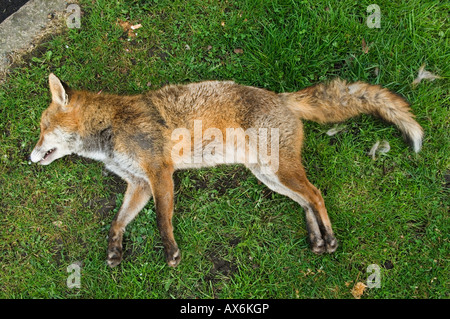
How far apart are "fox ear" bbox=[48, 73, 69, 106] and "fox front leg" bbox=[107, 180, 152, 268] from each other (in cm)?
124

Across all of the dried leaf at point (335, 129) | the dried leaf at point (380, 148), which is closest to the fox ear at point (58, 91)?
the dried leaf at point (335, 129)

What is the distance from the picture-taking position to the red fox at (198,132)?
3623 millimetres

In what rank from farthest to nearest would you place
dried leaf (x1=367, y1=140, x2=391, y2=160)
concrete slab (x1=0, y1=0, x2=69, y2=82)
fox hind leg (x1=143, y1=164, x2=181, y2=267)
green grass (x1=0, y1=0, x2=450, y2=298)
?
concrete slab (x1=0, y1=0, x2=69, y2=82), dried leaf (x1=367, y1=140, x2=391, y2=160), green grass (x1=0, y1=0, x2=450, y2=298), fox hind leg (x1=143, y1=164, x2=181, y2=267)

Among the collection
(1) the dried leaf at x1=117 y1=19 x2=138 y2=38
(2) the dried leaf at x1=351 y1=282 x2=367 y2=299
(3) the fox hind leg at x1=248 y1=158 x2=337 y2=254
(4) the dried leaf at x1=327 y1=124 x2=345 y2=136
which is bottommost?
(2) the dried leaf at x1=351 y1=282 x2=367 y2=299

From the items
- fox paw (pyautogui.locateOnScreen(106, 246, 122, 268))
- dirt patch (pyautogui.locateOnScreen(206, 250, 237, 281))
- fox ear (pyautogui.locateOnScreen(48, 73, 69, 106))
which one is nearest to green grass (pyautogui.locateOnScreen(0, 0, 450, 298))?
dirt patch (pyautogui.locateOnScreen(206, 250, 237, 281))

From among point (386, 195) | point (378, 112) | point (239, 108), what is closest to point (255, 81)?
point (239, 108)

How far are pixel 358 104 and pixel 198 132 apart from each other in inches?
75.3

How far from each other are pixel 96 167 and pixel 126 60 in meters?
1.59

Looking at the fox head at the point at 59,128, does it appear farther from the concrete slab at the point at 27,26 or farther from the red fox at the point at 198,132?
the concrete slab at the point at 27,26

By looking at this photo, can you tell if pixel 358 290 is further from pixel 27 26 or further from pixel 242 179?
pixel 27 26

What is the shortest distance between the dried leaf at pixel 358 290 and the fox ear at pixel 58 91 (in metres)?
4.05

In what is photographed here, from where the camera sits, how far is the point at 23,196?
14.2 feet

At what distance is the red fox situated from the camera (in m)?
3.62

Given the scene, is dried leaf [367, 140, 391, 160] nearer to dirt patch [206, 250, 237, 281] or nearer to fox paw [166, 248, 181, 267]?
dirt patch [206, 250, 237, 281]
